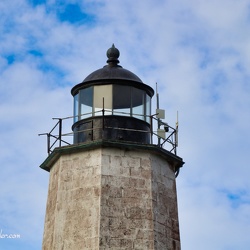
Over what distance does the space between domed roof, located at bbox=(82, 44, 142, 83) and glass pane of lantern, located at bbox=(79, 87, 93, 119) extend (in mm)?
293

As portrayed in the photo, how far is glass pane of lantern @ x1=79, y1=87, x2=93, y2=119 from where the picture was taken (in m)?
18.9

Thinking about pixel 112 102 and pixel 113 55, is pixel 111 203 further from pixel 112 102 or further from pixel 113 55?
pixel 113 55

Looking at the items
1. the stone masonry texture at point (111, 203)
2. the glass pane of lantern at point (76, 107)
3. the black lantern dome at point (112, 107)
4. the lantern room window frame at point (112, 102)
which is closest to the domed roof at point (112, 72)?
the black lantern dome at point (112, 107)

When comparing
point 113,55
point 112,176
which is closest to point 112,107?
point 113,55

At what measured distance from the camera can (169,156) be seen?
61.6 ft

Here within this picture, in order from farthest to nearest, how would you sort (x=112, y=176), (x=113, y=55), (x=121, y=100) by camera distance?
(x=113, y=55)
(x=121, y=100)
(x=112, y=176)

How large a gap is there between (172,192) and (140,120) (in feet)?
6.79

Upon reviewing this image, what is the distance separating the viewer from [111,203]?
57.5 ft

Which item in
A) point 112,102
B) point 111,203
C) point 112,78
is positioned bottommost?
point 111,203

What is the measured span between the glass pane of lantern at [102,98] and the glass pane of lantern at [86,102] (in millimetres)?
157

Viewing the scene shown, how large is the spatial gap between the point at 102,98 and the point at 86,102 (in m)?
0.52

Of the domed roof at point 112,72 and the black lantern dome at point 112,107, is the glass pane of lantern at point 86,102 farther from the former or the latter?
the domed roof at point 112,72

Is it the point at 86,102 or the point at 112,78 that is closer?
the point at 112,78

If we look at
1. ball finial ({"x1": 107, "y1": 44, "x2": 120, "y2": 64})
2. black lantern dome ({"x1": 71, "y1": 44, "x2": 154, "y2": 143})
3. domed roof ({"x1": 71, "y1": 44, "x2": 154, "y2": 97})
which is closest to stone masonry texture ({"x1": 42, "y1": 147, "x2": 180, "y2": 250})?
black lantern dome ({"x1": 71, "y1": 44, "x2": 154, "y2": 143})
